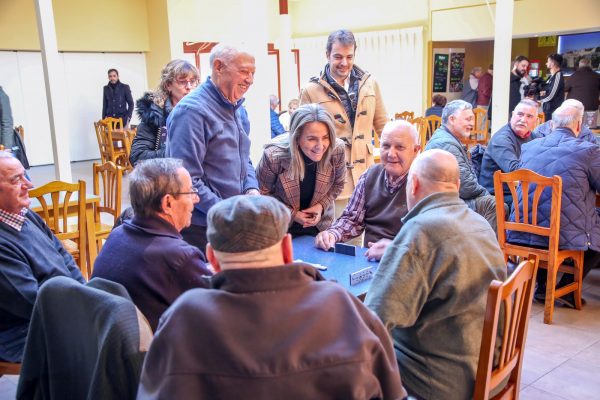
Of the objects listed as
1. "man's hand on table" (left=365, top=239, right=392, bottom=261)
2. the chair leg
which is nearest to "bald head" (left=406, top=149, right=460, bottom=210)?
"man's hand on table" (left=365, top=239, right=392, bottom=261)

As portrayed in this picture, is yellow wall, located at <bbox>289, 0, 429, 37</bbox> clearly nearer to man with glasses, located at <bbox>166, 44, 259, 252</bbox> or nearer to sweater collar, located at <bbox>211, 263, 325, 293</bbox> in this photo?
man with glasses, located at <bbox>166, 44, 259, 252</bbox>

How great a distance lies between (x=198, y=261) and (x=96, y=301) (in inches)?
15.4

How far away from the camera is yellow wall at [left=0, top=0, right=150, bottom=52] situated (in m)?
9.50

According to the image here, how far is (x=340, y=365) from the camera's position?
1042mm

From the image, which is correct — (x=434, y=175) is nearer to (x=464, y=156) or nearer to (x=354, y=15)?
(x=464, y=156)

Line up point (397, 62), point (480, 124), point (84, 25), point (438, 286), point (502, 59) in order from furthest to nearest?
1. point (397, 62)
2. point (84, 25)
3. point (480, 124)
4. point (502, 59)
5. point (438, 286)

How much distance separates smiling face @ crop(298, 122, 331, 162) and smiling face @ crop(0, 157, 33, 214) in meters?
1.22

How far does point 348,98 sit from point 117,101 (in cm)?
755

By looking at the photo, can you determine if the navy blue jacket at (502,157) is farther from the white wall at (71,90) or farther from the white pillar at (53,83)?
the white wall at (71,90)

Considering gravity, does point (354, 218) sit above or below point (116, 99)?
below

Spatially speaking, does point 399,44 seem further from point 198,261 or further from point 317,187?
point 198,261

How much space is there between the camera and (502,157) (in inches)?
153

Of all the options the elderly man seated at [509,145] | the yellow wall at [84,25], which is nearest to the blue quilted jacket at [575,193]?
the elderly man seated at [509,145]

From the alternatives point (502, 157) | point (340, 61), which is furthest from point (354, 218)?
point (502, 157)
